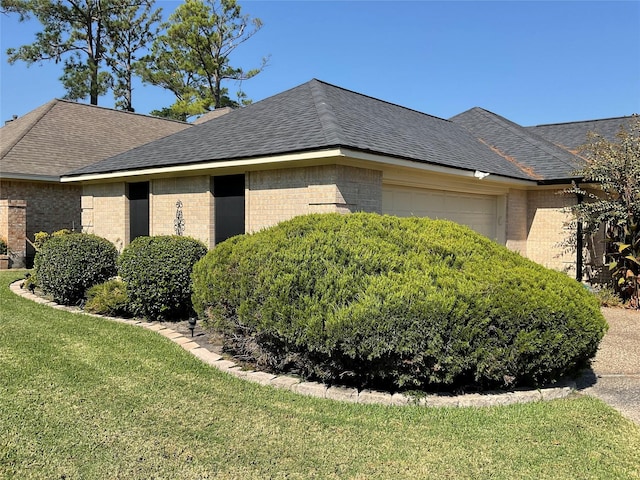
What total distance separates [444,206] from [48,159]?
1364 cm

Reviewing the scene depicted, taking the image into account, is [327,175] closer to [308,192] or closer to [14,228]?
[308,192]

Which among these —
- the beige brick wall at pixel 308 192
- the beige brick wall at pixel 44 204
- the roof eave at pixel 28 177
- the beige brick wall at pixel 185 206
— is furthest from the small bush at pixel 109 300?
the beige brick wall at pixel 44 204

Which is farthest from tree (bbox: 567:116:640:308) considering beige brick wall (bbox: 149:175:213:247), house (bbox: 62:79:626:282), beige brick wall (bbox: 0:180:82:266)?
beige brick wall (bbox: 0:180:82:266)

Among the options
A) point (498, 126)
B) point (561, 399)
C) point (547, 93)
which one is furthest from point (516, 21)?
point (561, 399)

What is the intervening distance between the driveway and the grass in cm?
34

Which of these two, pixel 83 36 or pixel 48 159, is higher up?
pixel 83 36

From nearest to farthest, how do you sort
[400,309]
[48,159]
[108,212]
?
[400,309] < [108,212] < [48,159]

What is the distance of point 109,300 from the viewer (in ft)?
26.9

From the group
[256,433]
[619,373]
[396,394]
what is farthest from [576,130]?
[256,433]

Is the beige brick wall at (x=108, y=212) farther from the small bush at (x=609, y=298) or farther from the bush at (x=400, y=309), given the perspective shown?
the small bush at (x=609, y=298)

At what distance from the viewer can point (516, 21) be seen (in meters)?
13.1

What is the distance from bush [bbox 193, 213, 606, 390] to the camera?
14.8 feet

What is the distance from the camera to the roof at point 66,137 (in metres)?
15.8

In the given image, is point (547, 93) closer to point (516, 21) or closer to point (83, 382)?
point (516, 21)
